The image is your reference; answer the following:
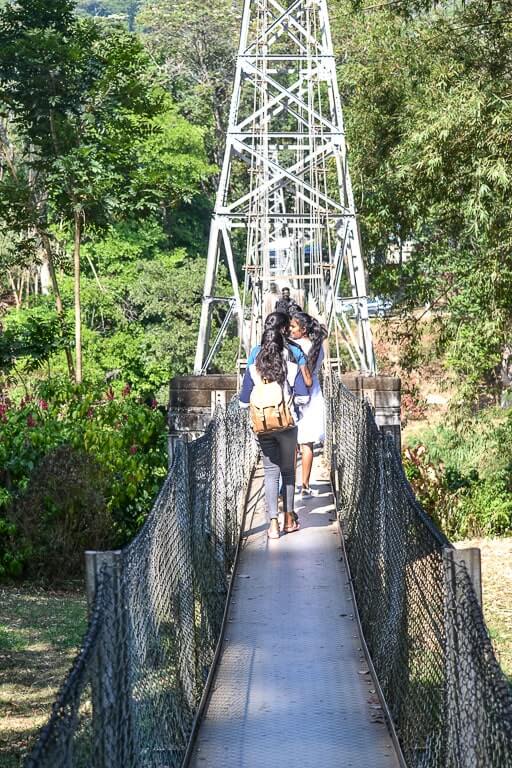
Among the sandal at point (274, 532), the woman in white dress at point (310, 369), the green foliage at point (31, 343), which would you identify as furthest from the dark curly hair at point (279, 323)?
the green foliage at point (31, 343)

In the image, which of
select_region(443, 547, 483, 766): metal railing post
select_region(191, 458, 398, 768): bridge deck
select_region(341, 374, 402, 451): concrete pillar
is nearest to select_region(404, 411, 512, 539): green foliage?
select_region(341, 374, 402, 451): concrete pillar

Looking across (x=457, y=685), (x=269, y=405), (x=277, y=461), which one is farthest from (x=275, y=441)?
(x=457, y=685)

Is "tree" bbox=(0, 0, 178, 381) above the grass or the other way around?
A: above

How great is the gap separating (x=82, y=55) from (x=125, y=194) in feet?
8.74

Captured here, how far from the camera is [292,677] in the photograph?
23.2 feet

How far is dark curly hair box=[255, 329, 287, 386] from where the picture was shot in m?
10.0

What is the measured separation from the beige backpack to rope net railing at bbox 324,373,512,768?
608 millimetres

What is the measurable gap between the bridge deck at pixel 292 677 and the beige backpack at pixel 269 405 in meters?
1.01

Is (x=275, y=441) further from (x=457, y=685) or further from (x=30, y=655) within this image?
(x=457, y=685)

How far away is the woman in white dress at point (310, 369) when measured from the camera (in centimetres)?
1184

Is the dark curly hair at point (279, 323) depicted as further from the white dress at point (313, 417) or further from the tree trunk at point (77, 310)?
the tree trunk at point (77, 310)

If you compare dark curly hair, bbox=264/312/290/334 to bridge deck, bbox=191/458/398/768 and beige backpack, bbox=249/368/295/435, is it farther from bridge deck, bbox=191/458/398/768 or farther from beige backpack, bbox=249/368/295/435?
bridge deck, bbox=191/458/398/768

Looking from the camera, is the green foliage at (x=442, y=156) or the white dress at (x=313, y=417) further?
the green foliage at (x=442, y=156)

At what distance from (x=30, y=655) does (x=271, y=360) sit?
286 centimetres
